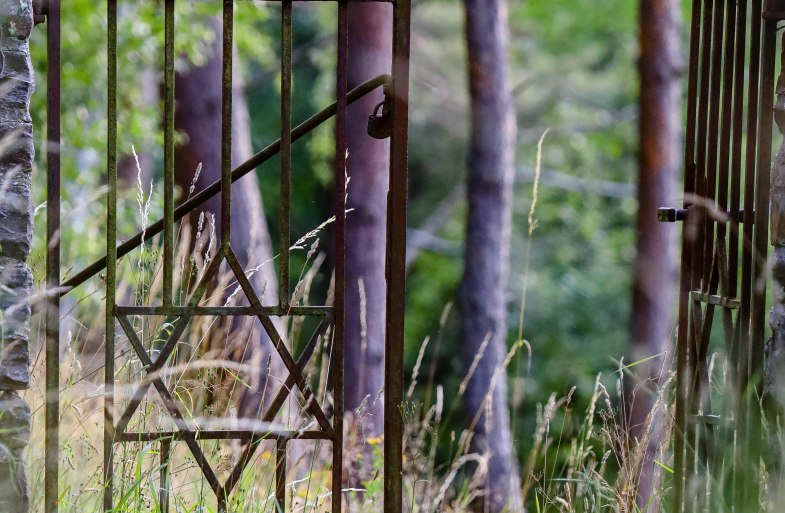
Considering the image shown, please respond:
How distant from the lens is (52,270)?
2.31m

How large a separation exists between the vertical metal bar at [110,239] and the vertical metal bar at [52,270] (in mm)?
119

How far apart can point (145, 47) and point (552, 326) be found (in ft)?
28.0

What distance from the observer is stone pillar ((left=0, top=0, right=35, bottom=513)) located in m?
2.07

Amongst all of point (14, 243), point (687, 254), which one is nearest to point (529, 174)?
A: point (687, 254)

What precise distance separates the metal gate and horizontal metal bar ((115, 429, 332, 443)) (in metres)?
1.09

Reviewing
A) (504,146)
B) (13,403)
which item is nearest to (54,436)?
(13,403)

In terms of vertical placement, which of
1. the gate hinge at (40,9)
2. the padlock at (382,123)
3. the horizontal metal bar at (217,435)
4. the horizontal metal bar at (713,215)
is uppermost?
the gate hinge at (40,9)

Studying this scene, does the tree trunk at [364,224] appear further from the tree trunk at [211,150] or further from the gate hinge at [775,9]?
the gate hinge at [775,9]

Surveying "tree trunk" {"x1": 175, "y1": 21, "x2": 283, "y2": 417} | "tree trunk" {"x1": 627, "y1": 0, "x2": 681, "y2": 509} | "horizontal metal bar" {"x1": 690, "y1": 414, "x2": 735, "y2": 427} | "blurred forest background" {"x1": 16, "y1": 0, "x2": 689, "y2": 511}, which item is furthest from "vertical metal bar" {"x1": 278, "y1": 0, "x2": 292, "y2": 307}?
"blurred forest background" {"x1": 16, "y1": 0, "x2": 689, "y2": 511}

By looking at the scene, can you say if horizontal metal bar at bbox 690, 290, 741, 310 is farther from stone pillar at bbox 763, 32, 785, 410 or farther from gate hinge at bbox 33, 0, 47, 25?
gate hinge at bbox 33, 0, 47, 25

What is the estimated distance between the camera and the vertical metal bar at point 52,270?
2.28 metres

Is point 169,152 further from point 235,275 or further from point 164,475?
point 164,475

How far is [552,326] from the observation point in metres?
14.1

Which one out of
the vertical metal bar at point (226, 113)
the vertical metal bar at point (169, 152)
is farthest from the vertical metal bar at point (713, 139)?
the vertical metal bar at point (169, 152)
